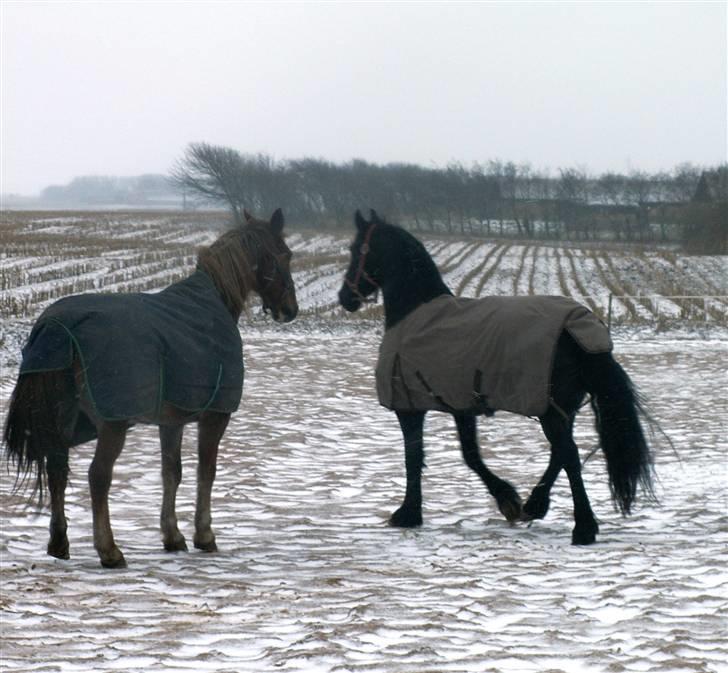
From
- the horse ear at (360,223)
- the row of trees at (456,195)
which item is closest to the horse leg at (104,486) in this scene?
the horse ear at (360,223)

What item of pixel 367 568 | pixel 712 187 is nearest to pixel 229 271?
pixel 367 568

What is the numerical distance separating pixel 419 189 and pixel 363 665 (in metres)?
44.6

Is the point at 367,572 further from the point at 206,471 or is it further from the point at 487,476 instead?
the point at 487,476

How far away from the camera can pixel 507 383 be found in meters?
6.71

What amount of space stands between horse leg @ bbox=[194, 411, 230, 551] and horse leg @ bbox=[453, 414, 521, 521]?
1.73 metres

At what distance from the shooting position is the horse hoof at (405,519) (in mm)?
6987

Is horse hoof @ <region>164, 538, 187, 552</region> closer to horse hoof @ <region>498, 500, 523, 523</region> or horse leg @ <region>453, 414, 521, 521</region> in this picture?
horse leg @ <region>453, 414, 521, 521</region>

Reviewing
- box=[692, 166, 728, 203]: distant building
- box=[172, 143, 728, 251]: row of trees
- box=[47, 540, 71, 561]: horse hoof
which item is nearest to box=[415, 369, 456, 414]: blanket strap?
box=[47, 540, 71, 561]: horse hoof

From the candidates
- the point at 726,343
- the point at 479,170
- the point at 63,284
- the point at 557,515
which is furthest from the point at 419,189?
the point at 557,515

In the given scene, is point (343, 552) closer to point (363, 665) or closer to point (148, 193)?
point (363, 665)

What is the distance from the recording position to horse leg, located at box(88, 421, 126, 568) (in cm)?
557

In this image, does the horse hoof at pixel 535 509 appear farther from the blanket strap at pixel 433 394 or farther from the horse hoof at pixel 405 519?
the blanket strap at pixel 433 394

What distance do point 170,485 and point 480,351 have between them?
82.0 inches

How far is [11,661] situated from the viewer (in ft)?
12.6
